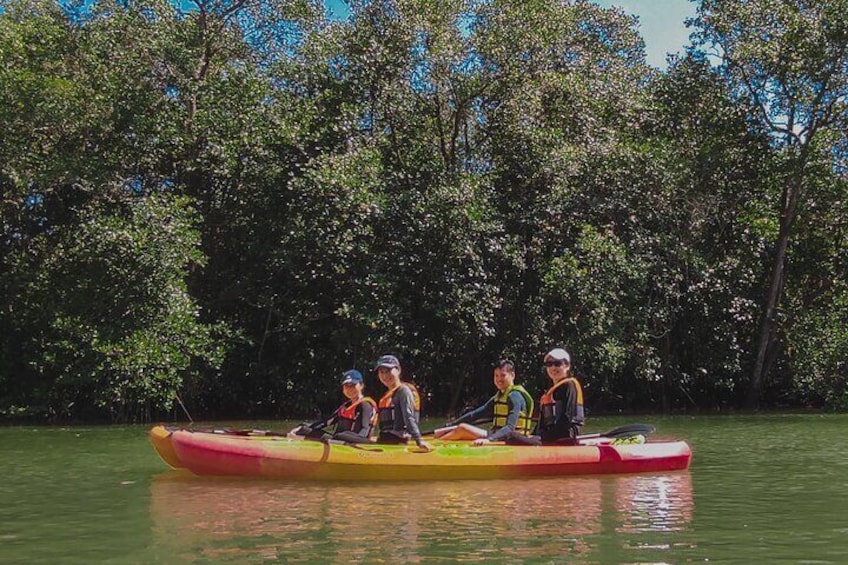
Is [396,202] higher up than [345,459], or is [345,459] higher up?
[396,202]

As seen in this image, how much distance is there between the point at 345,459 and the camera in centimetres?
880

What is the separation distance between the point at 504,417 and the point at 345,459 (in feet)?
6.30

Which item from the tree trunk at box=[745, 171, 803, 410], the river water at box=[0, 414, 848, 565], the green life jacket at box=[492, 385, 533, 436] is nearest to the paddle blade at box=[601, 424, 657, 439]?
the river water at box=[0, 414, 848, 565]

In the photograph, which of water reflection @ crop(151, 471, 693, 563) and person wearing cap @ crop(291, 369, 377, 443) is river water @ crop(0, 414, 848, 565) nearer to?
water reflection @ crop(151, 471, 693, 563)

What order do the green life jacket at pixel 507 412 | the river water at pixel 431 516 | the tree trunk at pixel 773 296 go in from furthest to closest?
1. the tree trunk at pixel 773 296
2. the green life jacket at pixel 507 412
3. the river water at pixel 431 516

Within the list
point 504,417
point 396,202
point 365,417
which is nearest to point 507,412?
point 504,417

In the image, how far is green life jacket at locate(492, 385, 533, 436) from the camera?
32.0 feet

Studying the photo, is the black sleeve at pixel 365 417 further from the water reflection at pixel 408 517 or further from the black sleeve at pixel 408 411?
the water reflection at pixel 408 517

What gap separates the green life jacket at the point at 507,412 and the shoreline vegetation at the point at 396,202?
7.10 metres

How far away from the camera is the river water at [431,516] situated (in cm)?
552

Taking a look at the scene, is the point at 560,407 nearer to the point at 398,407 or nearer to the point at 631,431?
the point at 631,431

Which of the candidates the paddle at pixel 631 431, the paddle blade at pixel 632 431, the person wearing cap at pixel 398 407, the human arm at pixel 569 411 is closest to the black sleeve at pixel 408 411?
the person wearing cap at pixel 398 407

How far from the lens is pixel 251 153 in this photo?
17.7 m

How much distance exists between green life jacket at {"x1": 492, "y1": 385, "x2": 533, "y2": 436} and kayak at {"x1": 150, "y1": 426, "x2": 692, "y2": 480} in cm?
62
